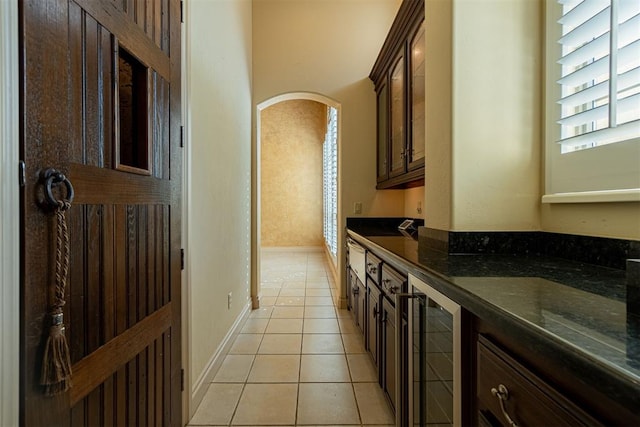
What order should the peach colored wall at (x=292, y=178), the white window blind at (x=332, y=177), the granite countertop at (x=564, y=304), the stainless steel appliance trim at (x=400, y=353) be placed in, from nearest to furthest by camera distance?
1. the granite countertop at (x=564, y=304)
2. the stainless steel appliance trim at (x=400, y=353)
3. the white window blind at (x=332, y=177)
4. the peach colored wall at (x=292, y=178)

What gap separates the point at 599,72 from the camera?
3.27 feet

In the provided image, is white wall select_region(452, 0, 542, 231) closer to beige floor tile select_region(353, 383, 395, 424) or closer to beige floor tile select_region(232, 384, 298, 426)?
beige floor tile select_region(353, 383, 395, 424)

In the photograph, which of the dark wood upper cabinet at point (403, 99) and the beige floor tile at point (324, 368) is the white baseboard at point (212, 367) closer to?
the beige floor tile at point (324, 368)

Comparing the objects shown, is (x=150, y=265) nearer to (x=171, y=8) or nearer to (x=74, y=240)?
(x=74, y=240)

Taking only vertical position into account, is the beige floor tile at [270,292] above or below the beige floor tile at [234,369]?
above

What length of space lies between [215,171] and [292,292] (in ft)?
8.04

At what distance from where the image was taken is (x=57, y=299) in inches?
27.6

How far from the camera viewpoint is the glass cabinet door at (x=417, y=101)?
1994 mm

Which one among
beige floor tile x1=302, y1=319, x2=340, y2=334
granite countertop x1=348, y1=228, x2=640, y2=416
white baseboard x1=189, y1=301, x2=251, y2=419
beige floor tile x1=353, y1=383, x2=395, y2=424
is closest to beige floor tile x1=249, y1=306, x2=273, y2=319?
white baseboard x1=189, y1=301, x2=251, y2=419

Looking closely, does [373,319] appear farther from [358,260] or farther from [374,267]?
[358,260]

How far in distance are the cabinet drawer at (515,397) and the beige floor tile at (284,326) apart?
2.25 metres

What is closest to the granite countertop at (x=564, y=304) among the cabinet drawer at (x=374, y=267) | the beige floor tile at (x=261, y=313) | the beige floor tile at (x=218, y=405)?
the cabinet drawer at (x=374, y=267)

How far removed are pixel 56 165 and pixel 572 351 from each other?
→ 110 cm

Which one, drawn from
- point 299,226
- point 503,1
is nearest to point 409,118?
point 503,1
